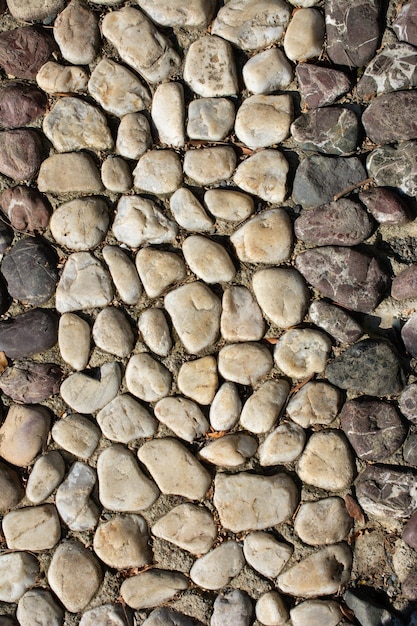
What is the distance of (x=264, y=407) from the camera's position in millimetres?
1534

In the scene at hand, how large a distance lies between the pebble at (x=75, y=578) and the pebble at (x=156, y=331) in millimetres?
517

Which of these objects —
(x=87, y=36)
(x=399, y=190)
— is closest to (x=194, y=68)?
(x=87, y=36)

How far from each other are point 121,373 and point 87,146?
0.55 m

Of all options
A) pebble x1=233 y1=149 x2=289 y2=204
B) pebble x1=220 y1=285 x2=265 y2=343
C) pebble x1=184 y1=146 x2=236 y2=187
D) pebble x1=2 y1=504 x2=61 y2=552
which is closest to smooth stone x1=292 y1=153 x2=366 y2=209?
pebble x1=233 y1=149 x2=289 y2=204

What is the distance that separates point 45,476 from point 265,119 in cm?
99

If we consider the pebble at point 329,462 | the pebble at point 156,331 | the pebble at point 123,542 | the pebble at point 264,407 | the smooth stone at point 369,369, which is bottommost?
the pebble at point 123,542

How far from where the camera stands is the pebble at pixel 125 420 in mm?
1562

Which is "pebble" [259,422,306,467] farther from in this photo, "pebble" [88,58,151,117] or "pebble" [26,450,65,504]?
"pebble" [88,58,151,117]

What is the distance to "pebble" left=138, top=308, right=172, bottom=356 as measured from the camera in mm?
1558

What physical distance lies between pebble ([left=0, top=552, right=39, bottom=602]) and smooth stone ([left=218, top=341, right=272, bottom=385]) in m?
A: 0.65

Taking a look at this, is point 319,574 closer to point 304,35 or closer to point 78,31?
point 304,35

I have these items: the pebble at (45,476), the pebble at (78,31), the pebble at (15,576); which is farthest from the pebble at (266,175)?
the pebble at (15,576)

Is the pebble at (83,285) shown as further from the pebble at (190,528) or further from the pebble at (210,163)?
the pebble at (190,528)

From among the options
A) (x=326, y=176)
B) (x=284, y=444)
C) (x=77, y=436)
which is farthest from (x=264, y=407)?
(x=326, y=176)
